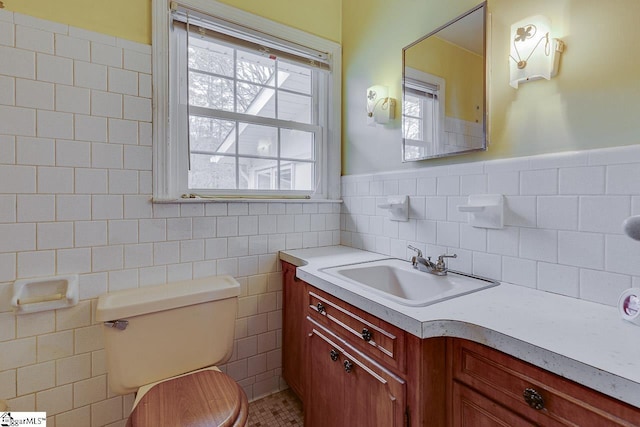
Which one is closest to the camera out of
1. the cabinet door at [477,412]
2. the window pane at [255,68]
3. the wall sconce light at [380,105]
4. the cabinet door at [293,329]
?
the cabinet door at [477,412]

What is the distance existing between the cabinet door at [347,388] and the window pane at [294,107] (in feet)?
4.21

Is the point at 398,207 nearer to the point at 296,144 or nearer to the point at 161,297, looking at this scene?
the point at 296,144

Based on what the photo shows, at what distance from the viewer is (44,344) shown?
49.7 inches

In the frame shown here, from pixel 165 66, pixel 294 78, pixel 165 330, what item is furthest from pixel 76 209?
pixel 294 78

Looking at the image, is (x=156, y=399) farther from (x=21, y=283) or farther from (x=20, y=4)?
(x=20, y=4)

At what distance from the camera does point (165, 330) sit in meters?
1.29

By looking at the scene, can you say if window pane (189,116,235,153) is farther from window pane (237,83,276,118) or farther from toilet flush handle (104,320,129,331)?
toilet flush handle (104,320,129,331)

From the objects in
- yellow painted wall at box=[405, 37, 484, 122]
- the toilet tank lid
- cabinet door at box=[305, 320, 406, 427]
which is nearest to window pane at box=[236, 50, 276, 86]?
yellow painted wall at box=[405, 37, 484, 122]

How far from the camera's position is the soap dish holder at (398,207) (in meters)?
1.54

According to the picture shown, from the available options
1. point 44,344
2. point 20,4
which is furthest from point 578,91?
point 44,344

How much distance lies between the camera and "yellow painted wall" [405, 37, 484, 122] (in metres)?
1.25

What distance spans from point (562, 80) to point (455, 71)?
44 cm

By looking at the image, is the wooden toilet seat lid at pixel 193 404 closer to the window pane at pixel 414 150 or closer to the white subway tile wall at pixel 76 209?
the white subway tile wall at pixel 76 209

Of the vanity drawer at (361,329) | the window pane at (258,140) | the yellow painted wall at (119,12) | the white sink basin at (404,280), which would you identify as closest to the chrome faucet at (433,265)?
the white sink basin at (404,280)
